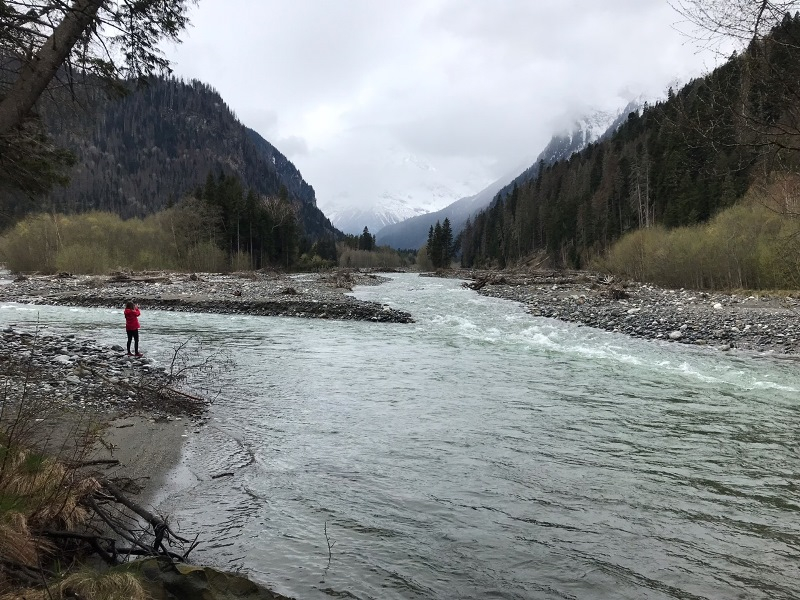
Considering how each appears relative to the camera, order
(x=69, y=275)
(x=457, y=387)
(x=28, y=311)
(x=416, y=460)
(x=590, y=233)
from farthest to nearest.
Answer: (x=590, y=233), (x=69, y=275), (x=28, y=311), (x=457, y=387), (x=416, y=460)

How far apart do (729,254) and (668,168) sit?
37448 mm

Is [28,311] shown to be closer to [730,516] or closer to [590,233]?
[730,516]

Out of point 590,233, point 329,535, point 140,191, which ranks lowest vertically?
point 329,535

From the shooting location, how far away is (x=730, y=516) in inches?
211

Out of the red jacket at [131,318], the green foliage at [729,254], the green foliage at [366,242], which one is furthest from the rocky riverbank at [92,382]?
the green foliage at [366,242]

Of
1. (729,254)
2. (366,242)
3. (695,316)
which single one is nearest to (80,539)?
(695,316)

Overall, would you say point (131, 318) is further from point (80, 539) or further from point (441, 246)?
point (441, 246)

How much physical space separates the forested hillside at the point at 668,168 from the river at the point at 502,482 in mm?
3617

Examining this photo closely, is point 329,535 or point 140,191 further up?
point 140,191

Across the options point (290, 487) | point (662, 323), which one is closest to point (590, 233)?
point (662, 323)

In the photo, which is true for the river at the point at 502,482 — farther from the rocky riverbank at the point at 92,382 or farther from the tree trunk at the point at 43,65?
the tree trunk at the point at 43,65

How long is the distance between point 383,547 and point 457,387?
7012 millimetres

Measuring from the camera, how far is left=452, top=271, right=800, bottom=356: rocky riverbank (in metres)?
17.8

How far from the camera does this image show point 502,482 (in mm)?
6305
